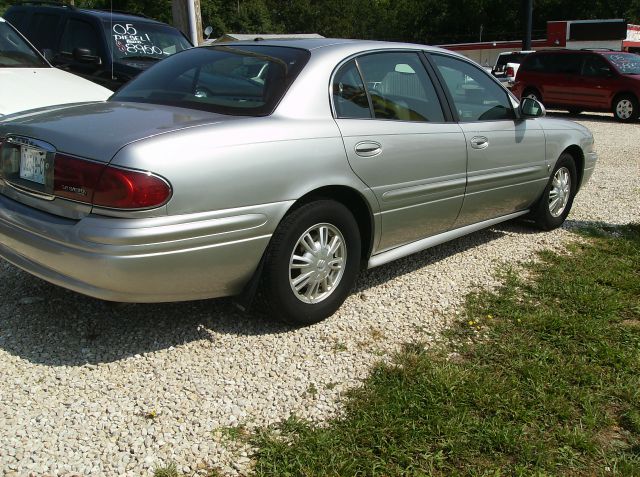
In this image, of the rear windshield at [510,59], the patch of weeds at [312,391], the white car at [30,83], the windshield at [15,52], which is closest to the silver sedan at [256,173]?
the patch of weeds at [312,391]

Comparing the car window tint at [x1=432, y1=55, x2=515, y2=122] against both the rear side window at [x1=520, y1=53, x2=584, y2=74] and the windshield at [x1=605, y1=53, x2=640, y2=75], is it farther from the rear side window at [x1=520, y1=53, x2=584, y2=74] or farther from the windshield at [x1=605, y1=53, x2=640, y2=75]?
the rear side window at [x1=520, y1=53, x2=584, y2=74]

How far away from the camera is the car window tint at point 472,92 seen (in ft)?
14.7

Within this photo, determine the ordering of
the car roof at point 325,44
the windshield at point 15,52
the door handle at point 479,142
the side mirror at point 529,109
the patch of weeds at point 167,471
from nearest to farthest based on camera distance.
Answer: the patch of weeds at point 167,471 → the car roof at point 325,44 → the door handle at point 479,142 → the side mirror at point 529,109 → the windshield at point 15,52

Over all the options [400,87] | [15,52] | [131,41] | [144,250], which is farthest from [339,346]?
[131,41]

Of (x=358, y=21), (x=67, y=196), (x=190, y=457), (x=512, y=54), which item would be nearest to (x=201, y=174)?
(x=67, y=196)

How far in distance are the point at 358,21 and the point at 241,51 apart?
247ft

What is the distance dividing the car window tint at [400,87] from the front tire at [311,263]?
728 mm

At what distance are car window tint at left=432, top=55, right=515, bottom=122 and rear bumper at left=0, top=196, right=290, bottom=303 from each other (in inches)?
73.3

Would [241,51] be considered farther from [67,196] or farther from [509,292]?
[509,292]

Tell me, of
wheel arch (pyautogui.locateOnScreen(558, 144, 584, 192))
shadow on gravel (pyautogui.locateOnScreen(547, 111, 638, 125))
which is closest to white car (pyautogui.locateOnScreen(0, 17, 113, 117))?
wheel arch (pyautogui.locateOnScreen(558, 144, 584, 192))

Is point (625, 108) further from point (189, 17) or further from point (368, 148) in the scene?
point (368, 148)

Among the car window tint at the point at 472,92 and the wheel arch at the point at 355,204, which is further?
the car window tint at the point at 472,92

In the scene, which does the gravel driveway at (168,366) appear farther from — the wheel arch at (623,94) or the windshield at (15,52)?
the wheel arch at (623,94)

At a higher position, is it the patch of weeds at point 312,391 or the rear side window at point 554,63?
the rear side window at point 554,63
